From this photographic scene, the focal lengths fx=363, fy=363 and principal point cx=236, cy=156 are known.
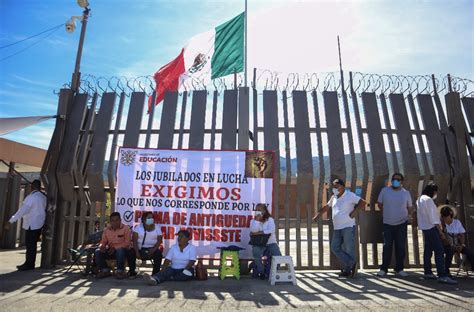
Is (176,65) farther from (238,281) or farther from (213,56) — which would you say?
(238,281)

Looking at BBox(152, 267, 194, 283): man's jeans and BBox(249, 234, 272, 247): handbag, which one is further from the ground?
BBox(249, 234, 272, 247): handbag

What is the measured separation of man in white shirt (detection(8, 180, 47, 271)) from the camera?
6.86 metres

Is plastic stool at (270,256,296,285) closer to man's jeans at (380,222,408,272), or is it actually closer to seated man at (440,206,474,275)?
man's jeans at (380,222,408,272)

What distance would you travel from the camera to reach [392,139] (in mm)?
7438

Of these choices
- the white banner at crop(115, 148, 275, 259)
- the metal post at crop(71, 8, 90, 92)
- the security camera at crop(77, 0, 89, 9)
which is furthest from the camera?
the security camera at crop(77, 0, 89, 9)

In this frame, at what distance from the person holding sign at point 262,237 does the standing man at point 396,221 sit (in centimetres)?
203

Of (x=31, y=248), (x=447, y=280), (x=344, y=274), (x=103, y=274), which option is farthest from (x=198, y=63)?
(x=447, y=280)

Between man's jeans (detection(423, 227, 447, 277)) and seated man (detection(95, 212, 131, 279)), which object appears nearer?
man's jeans (detection(423, 227, 447, 277))

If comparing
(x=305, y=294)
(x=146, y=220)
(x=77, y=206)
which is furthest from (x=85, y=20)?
(x=305, y=294)

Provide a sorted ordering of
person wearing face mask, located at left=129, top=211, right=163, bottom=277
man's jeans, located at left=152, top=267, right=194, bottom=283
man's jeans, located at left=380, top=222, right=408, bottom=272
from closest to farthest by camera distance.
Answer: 1. man's jeans, located at left=152, top=267, right=194, bottom=283
2. person wearing face mask, located at left=129, top=211, right=163, bottom=277
3. man's jeans, located at left=380, top=222, right=408, bottom=272

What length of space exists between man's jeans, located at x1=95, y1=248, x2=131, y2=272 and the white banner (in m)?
0.70

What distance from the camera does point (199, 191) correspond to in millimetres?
6938

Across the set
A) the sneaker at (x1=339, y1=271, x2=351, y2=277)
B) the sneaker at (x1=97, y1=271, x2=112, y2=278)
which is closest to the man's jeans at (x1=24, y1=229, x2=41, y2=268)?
the sneaker at (x1=97, y1=271, x2=112, y2=278)

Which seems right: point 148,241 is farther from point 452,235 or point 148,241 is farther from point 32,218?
point 452,235
